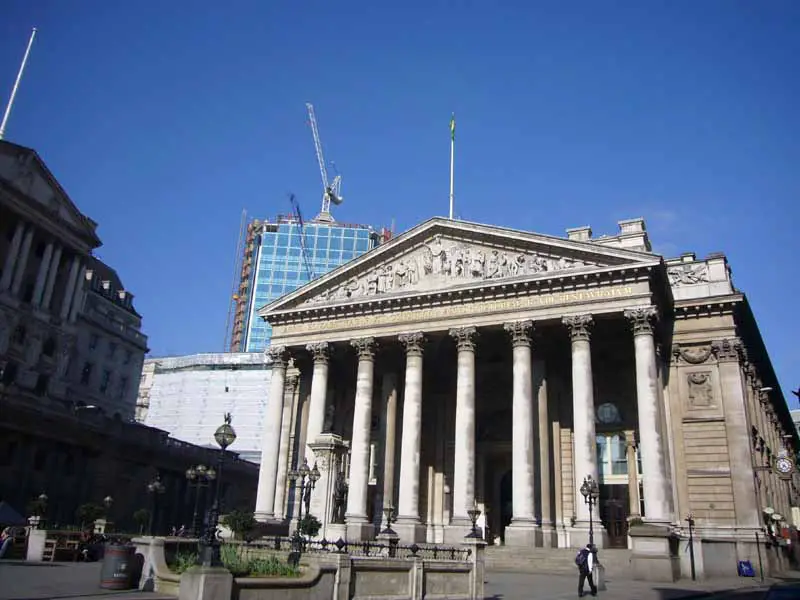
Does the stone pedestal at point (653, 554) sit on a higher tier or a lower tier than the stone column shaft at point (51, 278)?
lower

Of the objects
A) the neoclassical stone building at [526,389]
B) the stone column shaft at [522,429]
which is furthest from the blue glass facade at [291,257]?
the stone column shaft at [522,429]

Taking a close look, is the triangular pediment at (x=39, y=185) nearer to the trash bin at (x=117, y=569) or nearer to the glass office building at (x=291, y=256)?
the trash bin at (x=117, y=569)

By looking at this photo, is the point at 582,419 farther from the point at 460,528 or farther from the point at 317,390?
the point at 317,390

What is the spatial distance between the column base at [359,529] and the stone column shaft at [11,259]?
3161cm

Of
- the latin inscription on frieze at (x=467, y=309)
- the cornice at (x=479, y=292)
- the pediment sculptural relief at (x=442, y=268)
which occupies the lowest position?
the latin inscription on frieze at (x=467, y=309)

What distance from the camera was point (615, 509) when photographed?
130ft

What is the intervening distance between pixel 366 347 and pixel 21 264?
2848 cm

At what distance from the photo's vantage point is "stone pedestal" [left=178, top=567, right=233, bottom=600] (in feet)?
46.4

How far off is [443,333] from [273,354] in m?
11.8

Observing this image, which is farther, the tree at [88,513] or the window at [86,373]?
the window at [86,373]

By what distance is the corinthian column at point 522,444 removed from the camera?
33844mm

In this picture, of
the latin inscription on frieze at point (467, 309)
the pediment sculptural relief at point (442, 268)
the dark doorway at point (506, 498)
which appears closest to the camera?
the latin inscription on frieze at point (467, 309)

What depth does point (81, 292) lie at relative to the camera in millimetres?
58719

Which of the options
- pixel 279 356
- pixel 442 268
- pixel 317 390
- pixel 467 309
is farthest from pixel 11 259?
pixel 467 309
